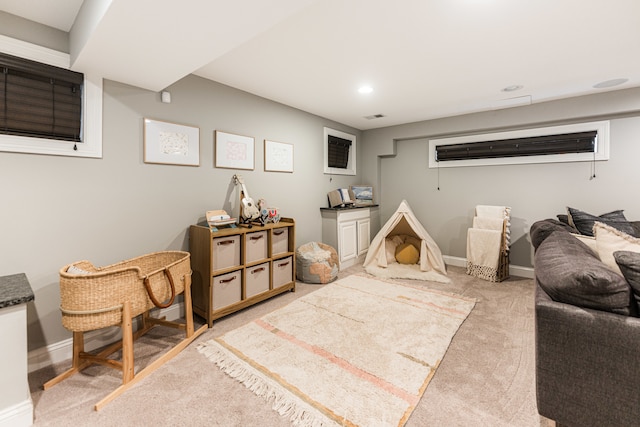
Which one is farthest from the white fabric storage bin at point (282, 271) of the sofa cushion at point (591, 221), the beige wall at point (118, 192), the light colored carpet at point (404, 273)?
the sofa cushion at point (591, 221)

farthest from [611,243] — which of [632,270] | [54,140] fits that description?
[54,140]

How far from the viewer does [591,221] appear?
109 inches

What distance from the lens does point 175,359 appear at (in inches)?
77.9

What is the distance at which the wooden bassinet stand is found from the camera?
1595 mm

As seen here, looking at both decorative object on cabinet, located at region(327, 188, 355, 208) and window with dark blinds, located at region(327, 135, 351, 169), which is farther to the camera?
window with dark blinds, located at region(327, 135, 351, 169)

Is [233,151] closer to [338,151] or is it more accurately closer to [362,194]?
[338,151]

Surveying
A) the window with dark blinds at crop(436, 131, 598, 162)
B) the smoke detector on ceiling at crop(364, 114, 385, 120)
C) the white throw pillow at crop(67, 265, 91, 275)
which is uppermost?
the smoke detector on ceiling at crop(364, 114, 385, 120)

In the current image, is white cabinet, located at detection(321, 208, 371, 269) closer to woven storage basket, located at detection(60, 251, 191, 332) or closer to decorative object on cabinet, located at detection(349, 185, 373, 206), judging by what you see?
decorative object on cabinet, located at detection(349, 185, 373, 206)

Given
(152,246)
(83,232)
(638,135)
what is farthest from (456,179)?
(83,232)

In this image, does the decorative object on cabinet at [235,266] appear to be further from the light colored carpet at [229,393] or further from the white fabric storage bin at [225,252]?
the light colored carpet at [229,393]

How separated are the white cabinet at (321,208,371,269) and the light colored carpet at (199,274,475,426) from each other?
3.80ft

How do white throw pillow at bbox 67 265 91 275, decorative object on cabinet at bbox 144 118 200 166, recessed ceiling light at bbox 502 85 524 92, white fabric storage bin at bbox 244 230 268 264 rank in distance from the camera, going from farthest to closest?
1. recessed ceiling light at bbox 502 85 524 92
2. white fabric storage bin at bbox 244 230 268 264
3. decorative object on cabinet at bbox 144 118 200 166
4. white throw pillow at bbox 67 265 91 275

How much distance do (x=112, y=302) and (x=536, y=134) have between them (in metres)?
4.94

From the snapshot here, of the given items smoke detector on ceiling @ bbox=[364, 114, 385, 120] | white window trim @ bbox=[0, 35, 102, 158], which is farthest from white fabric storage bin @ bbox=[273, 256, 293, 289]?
smoke detector on ceiling @ bbox=[364, 114, 385, 120]
